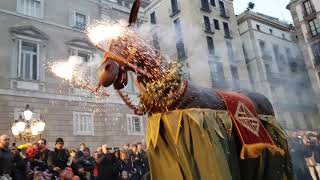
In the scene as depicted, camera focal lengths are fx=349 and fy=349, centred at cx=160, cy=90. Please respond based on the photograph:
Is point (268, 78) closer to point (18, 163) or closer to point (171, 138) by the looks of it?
point (18, 163)

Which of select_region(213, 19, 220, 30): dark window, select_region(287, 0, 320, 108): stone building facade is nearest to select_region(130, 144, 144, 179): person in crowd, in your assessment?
select_region(287, 0, 320, 108): stone building facade

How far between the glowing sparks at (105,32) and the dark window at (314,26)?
110 feet

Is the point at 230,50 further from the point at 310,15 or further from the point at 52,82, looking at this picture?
the point at 52,82

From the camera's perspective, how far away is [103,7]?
2319cm

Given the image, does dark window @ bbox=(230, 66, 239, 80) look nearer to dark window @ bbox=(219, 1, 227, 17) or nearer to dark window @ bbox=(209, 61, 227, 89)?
dark window @ bbox=(209, 61, 227, 89)

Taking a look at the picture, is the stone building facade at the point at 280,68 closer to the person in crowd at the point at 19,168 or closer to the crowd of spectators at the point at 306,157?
the crowd of spectators at the point at 306,157

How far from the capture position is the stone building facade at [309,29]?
30188 mm

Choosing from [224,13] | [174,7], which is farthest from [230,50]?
[224,13]

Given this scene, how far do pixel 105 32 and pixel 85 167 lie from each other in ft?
19.5

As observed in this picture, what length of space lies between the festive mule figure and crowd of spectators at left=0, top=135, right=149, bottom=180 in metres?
3.83

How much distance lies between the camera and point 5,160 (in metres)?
7.75

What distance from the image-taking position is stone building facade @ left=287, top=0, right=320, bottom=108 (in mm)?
30188

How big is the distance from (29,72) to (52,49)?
2.03 meters

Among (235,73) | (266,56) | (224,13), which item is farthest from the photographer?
(266,56)
